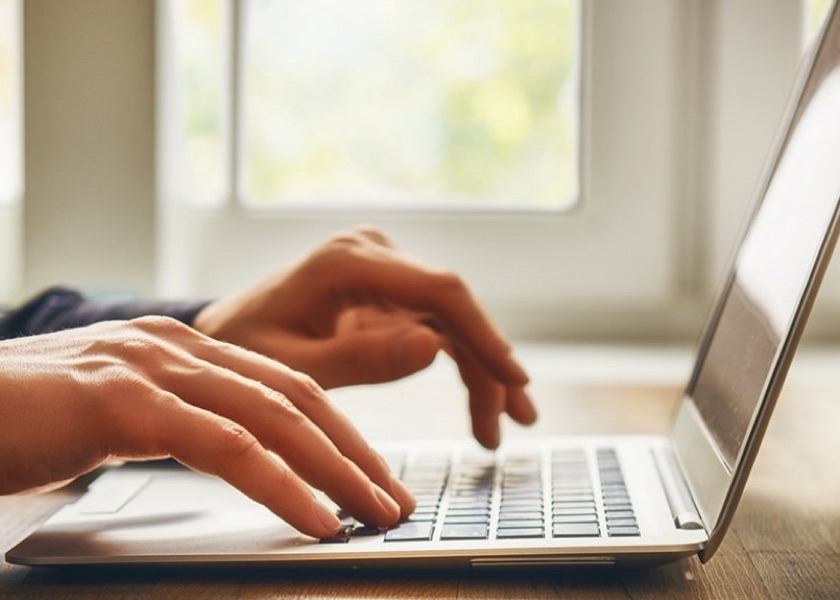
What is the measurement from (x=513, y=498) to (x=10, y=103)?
1.03 meters

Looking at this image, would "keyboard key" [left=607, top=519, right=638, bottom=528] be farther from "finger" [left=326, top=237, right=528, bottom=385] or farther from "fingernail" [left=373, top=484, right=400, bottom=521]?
"finger" [left=326, top=237, right=528, bottom=385]

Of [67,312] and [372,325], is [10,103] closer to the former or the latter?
[67,312]

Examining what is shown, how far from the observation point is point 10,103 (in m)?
1.32

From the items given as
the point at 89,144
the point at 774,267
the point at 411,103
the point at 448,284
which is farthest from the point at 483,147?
the point at 774,267

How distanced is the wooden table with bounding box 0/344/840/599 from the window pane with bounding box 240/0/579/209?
1.62 feet

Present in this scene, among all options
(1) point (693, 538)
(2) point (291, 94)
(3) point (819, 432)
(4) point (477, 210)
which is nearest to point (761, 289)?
(1) point (693, 538)

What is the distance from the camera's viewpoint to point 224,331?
0.78 metres

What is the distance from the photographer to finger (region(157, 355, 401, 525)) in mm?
479

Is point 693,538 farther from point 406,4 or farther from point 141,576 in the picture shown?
point 406,4

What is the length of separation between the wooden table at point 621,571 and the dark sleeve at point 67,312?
0.18 m

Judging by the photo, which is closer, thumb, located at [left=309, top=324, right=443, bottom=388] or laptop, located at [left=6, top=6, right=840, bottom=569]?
laptop, located at [left=6, top=6, right=840, bottom=569]

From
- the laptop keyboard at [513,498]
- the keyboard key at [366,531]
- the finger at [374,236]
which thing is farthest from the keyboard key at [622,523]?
the finger at [374,236]

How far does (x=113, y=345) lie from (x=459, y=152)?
0.83 meters

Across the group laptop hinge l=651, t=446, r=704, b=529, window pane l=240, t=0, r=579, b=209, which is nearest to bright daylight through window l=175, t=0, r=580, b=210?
window pane l=240, t=0, r=579, b=209
